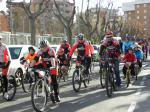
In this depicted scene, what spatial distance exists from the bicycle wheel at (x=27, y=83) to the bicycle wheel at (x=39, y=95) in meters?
3.76

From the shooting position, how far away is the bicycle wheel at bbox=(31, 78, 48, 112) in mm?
9211

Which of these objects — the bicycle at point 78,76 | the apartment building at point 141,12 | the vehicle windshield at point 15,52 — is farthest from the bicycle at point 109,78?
the apartment building at point 141,12

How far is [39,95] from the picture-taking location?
9445 millimetres

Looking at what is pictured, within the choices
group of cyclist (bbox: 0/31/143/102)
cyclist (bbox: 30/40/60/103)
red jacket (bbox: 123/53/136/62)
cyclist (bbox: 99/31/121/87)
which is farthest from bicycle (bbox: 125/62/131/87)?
cyclist (bbox: 30/40/60/103)

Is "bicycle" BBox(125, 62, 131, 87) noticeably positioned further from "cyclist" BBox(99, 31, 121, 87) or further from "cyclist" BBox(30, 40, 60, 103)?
"cyclist" BBox(30, 40, 60, 103)

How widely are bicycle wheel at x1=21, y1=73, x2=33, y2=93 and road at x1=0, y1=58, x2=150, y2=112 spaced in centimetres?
19

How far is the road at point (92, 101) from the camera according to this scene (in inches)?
388

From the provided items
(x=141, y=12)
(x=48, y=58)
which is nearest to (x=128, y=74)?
(x=48, y=58)

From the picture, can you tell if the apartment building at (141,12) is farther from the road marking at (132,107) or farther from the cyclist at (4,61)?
the road marking at (132,107)

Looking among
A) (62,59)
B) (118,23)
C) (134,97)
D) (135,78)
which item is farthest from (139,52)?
(118,23)

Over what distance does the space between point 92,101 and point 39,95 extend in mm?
2109

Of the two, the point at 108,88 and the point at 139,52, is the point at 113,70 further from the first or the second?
the point at 139,52

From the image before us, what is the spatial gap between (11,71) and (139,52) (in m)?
5.88

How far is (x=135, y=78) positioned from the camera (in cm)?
1725
